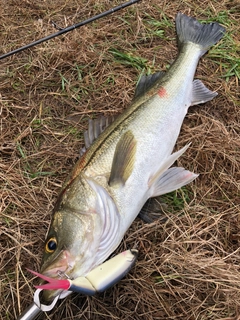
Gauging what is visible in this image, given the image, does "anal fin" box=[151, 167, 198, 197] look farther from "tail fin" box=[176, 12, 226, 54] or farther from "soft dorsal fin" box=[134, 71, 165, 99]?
"tail fin" box=[176, 12, 226, 54]

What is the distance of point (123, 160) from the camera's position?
2637 millimetres

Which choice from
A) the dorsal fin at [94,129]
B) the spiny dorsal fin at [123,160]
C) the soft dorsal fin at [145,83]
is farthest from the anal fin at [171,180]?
the soft dorsal fin at [145,83]

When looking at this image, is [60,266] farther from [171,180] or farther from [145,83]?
[145,83]

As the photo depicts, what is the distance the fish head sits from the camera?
2.24 metres

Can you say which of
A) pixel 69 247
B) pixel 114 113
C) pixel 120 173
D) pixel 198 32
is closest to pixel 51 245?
pixel 69 247

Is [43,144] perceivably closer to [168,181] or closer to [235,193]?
[168,181]

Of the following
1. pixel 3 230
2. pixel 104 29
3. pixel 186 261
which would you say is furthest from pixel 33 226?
pixel 104 29

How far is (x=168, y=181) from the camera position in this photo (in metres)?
2.86

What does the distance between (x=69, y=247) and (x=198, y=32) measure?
94.8 inches

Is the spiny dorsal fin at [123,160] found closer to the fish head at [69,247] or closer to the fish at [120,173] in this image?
the fish at [120,173]

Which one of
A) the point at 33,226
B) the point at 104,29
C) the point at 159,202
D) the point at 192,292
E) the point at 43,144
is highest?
the point at 104,29

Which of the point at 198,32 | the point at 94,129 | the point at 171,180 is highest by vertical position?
the point at 198,32

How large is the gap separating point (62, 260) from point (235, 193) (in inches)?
59.6

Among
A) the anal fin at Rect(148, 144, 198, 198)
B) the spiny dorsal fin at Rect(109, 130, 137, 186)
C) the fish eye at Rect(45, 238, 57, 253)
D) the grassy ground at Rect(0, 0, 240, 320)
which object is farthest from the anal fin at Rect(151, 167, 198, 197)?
the fish eye at Rect(45, 238, 57, 253)
